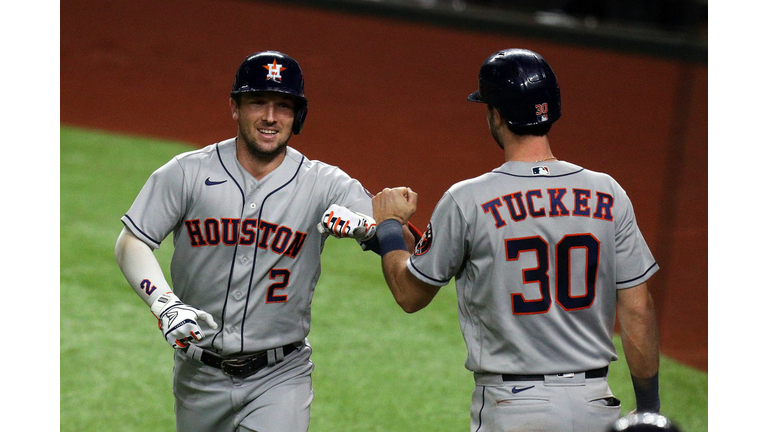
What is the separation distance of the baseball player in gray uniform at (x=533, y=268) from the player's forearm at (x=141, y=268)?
Result: 0.99m

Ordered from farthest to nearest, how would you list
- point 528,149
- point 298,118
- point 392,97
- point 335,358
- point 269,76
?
point 392,97 < point 335,358 < point 298,118 < point 269,76 < point 528,149

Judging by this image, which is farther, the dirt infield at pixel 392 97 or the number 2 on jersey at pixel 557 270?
the dirt infield at pixel 392 97

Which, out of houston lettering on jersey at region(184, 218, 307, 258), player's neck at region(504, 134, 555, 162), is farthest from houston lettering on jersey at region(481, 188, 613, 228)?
houston lettering on jersey at region(184, 218, 307, 258)

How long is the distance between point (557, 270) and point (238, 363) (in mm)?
1372

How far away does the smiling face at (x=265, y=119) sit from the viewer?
3549mm

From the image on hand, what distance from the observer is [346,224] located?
3.35m

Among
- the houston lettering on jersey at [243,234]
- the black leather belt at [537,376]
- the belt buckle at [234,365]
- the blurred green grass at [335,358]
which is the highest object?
the houston lettering on jersey at [243,234]

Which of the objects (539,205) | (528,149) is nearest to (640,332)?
(539,205)

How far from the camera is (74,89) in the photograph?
12.6m

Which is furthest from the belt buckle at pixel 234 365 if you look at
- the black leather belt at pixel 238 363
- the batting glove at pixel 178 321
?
the batting glove at pixel 178 321

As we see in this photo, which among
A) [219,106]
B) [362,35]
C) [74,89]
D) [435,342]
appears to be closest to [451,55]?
[362,35]

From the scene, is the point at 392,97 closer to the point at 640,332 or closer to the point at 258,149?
the point at 258,149

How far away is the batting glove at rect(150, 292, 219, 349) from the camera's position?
10.3 feet

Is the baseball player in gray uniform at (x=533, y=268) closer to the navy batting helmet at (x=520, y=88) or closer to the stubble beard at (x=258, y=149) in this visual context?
the navy batting helmet at (x=520, y=88)
